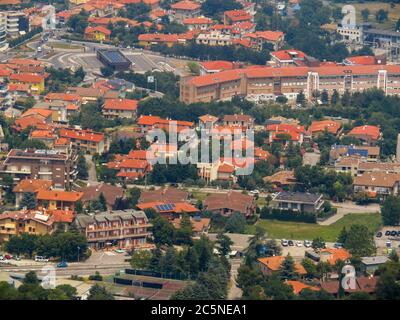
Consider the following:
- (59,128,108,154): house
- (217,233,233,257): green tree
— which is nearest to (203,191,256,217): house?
(217,233,233,257): green tree

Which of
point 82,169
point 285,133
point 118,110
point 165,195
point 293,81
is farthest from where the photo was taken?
point 293,81

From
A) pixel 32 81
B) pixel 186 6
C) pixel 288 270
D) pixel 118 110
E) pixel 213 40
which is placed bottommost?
pixel 288 270

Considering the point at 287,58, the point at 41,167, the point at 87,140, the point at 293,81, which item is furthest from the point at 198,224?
the point at 287,58

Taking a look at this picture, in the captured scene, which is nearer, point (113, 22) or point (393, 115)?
point (393, 115)

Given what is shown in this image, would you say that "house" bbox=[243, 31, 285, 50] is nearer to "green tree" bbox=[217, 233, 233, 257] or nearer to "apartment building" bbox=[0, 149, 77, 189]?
"apartment building" bbox=[0, 149, 77, 189]

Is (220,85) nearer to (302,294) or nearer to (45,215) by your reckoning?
(45,215)

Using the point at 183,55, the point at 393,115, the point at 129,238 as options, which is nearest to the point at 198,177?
the point at 129,238

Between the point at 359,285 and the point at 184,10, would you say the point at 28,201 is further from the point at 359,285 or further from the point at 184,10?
the point at 184,10

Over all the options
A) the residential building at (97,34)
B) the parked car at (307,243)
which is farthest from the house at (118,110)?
the parked car at (307,243)
